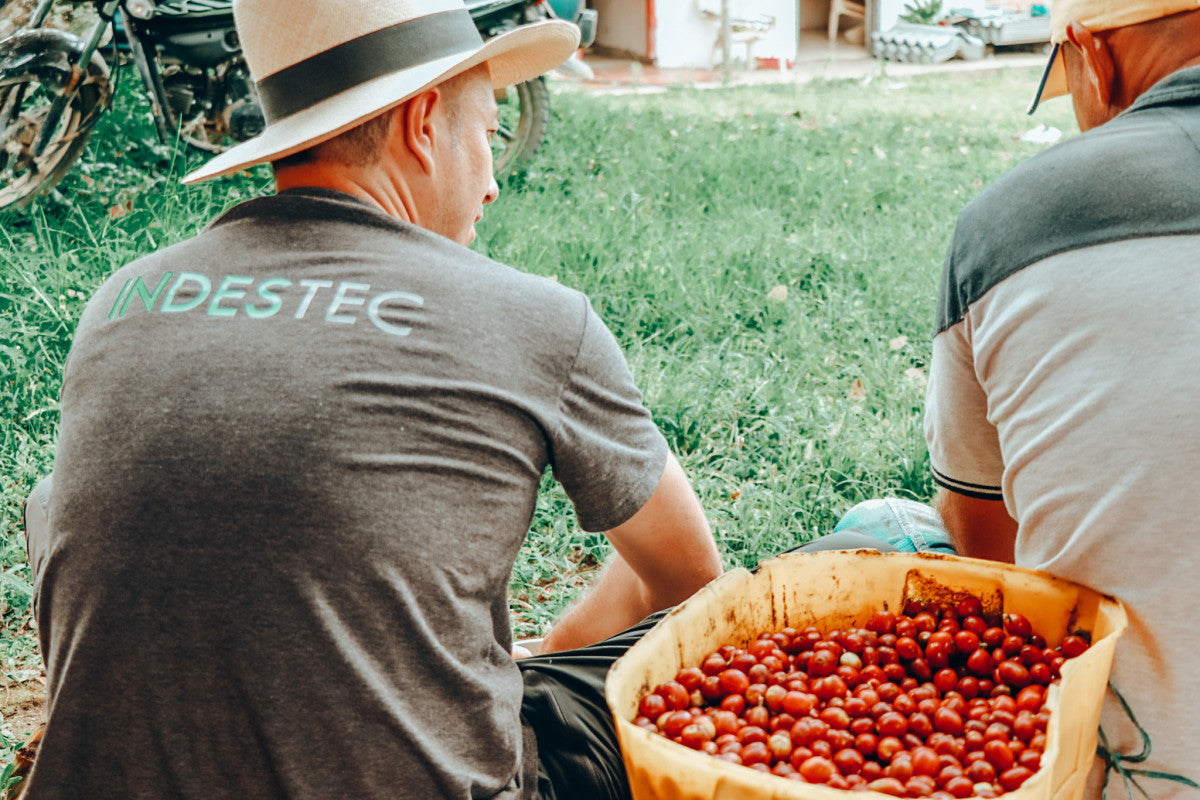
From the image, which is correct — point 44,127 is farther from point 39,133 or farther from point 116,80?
point 116,80

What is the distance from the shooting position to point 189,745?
1.24 meters

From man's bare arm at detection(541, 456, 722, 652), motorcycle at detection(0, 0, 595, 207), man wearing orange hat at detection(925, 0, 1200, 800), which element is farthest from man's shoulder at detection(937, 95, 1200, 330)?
motorcycle at detection(0, 0, 595, 207)

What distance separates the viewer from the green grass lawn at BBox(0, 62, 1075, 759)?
2967 millimetres

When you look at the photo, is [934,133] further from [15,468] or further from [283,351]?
[283,351]

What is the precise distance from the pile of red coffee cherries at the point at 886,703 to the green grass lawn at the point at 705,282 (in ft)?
3.92

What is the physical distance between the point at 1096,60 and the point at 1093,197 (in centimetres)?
38

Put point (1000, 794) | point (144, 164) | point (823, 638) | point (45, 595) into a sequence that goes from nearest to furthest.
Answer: point (1000, 794), point (45, 595), point (823, 638), point (144, 164)

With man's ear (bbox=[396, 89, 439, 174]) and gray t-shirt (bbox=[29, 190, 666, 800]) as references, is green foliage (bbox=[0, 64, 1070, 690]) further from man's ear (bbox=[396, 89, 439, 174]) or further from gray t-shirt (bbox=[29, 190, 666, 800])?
man's ear (bbox=[396, 89, 439, 174])

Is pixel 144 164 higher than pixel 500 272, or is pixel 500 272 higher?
pixel 500 272

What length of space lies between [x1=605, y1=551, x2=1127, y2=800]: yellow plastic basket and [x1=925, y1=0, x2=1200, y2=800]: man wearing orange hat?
2.5 inches

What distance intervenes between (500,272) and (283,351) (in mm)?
298

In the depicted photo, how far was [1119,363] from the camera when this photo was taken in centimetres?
136

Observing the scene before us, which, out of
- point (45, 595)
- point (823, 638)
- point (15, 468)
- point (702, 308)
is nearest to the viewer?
point (45, 595)

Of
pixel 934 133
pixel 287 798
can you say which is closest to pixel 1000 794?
pixel 287 798
